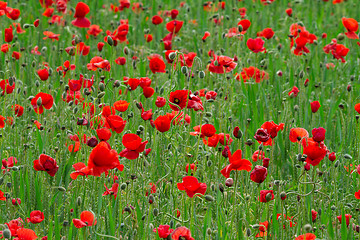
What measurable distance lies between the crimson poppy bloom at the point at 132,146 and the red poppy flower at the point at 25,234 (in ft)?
1.63

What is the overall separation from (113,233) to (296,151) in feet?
4.18

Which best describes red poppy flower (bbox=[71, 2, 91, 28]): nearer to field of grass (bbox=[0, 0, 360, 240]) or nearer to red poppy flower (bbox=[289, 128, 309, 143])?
field of grass (bbox=[0, 0, 360, 240])

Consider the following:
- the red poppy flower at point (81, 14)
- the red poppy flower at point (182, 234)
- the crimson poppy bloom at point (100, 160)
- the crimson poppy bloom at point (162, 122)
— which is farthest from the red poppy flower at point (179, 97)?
the red poppy flower at point (81, 14)

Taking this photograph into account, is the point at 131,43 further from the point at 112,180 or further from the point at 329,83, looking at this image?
the point at 112,180

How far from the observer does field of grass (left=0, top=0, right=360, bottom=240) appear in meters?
2.21

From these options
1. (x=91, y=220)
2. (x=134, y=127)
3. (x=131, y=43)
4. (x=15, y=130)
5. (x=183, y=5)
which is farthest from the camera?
(x=183, y=5)

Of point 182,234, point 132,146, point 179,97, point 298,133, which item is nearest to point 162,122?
point 179,97

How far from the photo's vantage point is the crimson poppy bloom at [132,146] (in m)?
2.14

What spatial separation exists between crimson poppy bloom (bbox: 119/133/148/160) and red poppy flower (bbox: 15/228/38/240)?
50 centimetres

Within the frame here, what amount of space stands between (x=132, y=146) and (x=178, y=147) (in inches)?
33.0

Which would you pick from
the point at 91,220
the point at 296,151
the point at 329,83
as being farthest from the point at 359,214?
the point at 329,83

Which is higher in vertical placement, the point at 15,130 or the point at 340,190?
the point at 15,130

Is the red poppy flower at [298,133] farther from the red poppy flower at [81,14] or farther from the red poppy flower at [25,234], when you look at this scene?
the red poppy flower at [81,14]

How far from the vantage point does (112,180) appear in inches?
103
